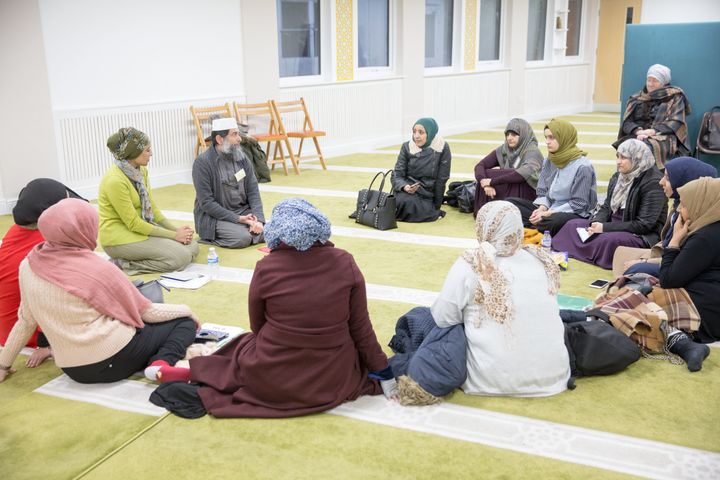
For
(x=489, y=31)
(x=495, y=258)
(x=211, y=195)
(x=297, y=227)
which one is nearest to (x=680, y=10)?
(x=489, y=31)

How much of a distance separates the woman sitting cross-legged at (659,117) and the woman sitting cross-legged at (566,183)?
1.64 metres

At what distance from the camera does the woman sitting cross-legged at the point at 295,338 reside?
2582 mm

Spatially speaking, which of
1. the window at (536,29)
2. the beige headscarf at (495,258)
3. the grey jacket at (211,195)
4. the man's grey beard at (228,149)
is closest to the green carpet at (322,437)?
the beige headscarf at (495,258)

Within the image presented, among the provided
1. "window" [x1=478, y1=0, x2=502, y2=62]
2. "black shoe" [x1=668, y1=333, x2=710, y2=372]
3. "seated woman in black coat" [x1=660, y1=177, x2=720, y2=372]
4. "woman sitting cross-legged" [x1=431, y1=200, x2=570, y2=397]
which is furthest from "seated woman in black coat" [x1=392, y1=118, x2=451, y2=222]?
"window" [x1=478, y1=0, x2=502, y2=62]

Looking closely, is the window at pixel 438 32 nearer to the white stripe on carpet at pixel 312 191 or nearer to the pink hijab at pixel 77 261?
the white stripe on carpet at pixel 312 191

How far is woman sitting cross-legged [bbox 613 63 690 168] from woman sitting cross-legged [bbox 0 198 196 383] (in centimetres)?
499

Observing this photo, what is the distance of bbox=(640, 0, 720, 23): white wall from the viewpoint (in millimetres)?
13672

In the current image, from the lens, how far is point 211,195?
5.13 m

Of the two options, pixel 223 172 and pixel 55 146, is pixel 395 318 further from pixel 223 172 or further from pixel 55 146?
pixel 55 146

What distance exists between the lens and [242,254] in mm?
5043

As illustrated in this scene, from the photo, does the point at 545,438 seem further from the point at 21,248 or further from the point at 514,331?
the point at 21,248

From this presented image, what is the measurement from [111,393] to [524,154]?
389cm

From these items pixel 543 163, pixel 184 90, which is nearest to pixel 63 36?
pixel 184 90

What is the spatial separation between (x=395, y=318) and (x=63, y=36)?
444cm
